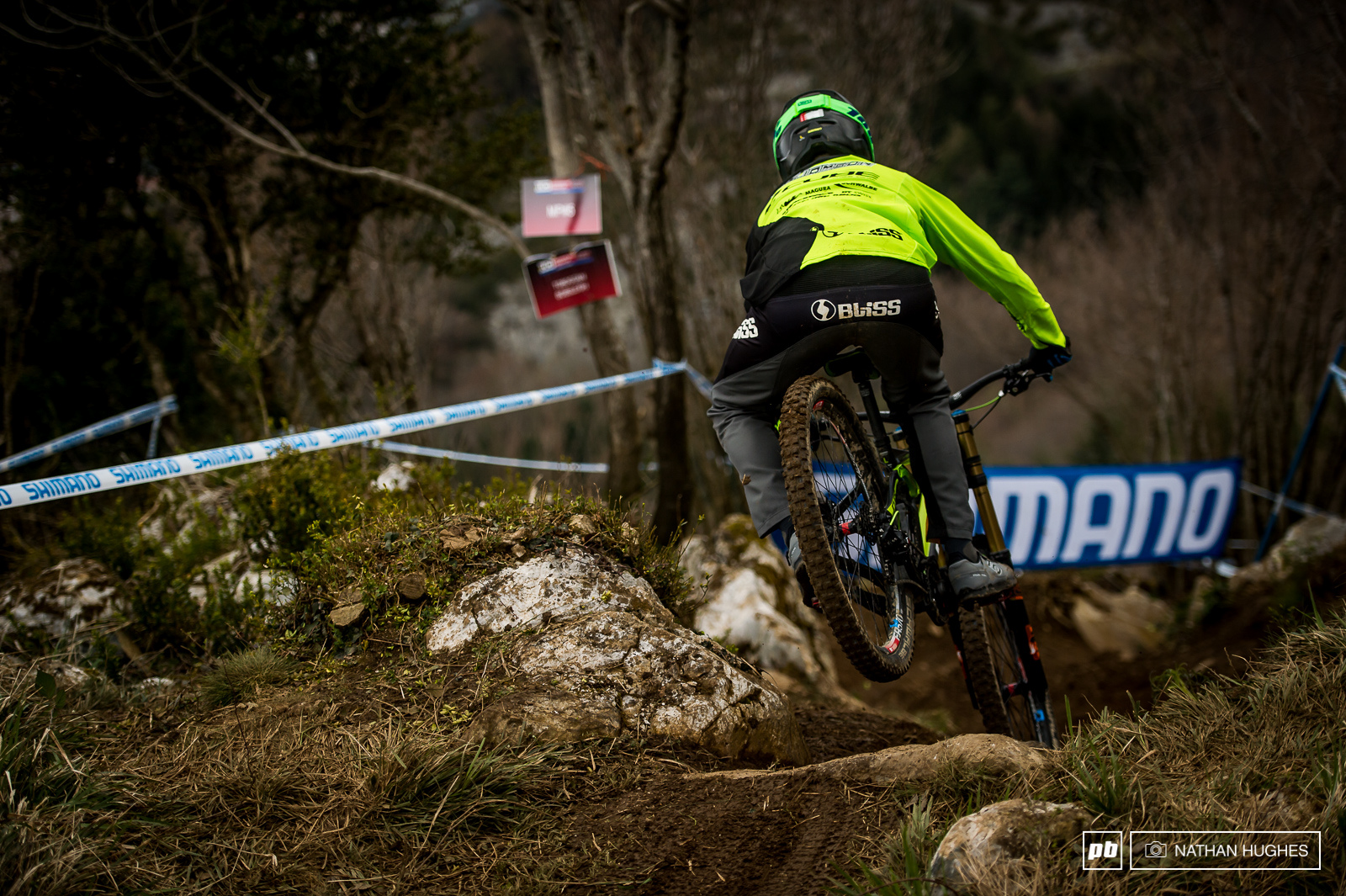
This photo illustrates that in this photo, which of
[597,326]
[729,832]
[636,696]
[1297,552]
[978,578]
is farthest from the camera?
[1297,552]

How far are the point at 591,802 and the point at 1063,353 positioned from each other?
7.82ft

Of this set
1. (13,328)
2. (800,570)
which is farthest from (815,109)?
(13,328)

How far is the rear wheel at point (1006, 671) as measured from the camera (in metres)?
3.09

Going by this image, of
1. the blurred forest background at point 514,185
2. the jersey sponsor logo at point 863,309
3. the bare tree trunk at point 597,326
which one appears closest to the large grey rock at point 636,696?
the jersey sponsor logo at point 863,309

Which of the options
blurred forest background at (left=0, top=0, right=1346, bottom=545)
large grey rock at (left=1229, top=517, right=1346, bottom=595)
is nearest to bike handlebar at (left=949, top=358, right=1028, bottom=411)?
blurred forest background at (left=0, top=0, right=1346, bottom=545)

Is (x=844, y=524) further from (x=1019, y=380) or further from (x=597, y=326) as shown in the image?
(x=597, y=326)

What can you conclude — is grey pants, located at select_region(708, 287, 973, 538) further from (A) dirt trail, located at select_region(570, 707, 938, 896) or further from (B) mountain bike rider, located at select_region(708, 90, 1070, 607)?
(A) dirt trail, located at select_region(570, 707, 938, 896)

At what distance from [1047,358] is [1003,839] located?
2.04 metres

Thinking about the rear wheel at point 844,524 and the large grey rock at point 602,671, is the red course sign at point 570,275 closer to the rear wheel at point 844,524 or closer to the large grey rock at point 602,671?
the large grey rock at point 602,671

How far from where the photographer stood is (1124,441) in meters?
18.3

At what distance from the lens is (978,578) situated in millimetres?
2918

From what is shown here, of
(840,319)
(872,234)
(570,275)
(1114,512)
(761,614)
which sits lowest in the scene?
(1114,512)

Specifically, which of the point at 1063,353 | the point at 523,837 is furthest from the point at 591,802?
A: the point at 1063,353

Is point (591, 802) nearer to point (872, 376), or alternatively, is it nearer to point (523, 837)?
point (523, 837)
